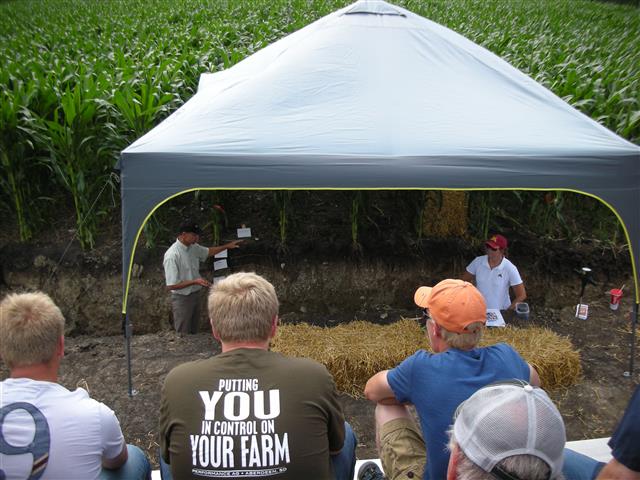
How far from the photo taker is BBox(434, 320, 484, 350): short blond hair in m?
2.17

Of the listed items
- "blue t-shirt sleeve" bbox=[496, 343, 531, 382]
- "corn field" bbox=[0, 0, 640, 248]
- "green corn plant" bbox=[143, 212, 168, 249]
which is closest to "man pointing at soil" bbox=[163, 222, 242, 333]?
"green corn plant" bbox=[143, 212, 168, 249]

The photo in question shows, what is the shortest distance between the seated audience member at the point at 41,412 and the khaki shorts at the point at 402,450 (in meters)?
1.19

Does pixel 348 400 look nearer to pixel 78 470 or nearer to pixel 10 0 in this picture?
pixel 78 470

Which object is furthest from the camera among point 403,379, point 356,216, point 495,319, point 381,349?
point 356,216

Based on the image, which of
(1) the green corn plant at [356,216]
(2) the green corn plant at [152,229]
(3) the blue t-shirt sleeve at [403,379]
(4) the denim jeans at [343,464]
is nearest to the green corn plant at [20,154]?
(2) the green corn plant at [152,229]

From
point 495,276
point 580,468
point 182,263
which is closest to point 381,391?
point 580,468

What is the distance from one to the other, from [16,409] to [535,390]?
1607mm

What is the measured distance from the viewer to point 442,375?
2.08 metres

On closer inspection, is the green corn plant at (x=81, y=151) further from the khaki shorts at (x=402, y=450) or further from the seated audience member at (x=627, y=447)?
the seated audience member at (x=627, y=447)

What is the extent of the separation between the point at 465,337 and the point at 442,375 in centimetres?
20

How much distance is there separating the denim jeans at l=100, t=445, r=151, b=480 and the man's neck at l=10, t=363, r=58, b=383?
0.53 metres

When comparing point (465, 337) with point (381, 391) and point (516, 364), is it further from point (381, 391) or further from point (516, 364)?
point (381, 391)

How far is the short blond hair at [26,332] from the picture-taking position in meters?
1.82

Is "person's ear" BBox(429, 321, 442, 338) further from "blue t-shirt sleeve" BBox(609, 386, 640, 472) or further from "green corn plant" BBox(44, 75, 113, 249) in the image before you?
"green corn plant" BBox(44, 75, 113, 249)
